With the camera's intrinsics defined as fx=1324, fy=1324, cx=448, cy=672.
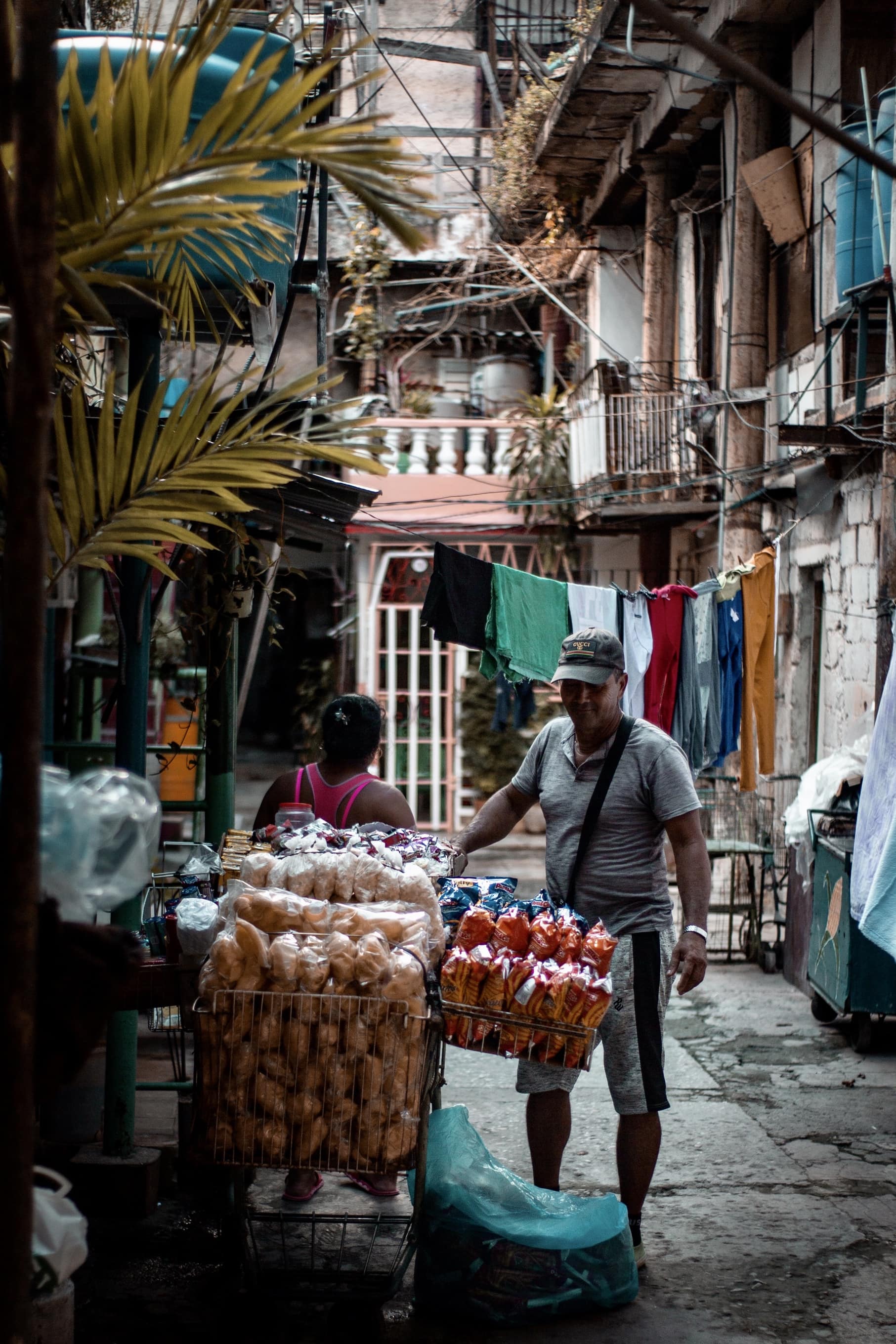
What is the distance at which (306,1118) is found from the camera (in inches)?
134

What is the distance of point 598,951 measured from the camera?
384cm

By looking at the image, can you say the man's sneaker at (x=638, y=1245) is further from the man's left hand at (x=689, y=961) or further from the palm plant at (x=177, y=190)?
the palm plant at (x=177, y=190)

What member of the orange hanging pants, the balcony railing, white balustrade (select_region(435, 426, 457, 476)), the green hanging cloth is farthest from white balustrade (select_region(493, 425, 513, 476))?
the green hanging cloth

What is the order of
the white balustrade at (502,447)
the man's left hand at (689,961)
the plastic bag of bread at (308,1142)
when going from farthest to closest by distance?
the white balustrade at (502,447) → the man's left hand at (689,961) → the plastic bag of bread at (308,1142)

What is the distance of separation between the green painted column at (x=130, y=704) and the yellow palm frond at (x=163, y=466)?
97 centimetres

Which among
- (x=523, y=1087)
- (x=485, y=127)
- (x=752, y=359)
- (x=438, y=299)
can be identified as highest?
(x=485, y=127)

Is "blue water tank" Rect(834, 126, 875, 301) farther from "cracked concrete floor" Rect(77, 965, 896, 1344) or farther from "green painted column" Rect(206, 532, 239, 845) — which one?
"green painted column" Rect(206, 532, 239, 845)

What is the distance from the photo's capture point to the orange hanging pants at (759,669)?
953 centimetres

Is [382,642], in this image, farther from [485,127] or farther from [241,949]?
[241,949]

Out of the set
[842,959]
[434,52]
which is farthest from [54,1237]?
[434,52]

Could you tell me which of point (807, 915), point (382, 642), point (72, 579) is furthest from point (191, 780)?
point (807, 915)

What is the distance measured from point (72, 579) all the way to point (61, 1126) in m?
5.87

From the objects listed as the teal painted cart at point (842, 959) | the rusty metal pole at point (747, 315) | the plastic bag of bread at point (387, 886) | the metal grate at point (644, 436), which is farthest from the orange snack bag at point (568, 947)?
the metal grate at point (644, 436)

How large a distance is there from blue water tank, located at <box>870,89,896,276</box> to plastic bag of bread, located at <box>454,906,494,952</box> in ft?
22.4
